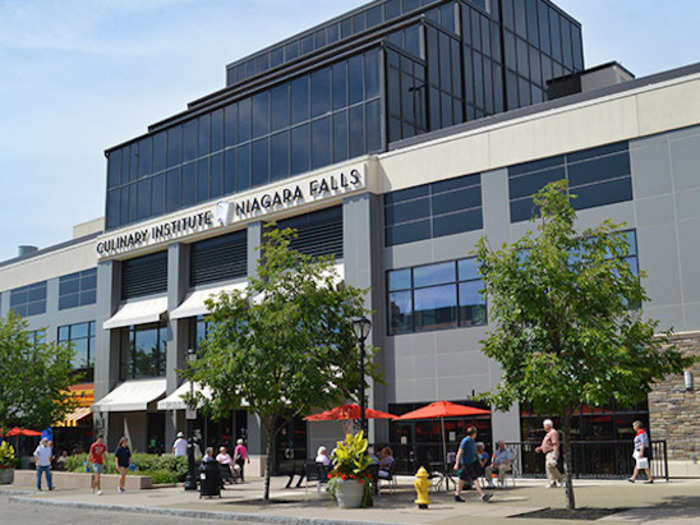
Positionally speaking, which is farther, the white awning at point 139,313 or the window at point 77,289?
the window at point 77,289

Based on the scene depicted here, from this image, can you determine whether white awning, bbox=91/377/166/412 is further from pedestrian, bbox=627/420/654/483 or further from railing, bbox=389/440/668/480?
pedestrian, bbox=627/420/654/483

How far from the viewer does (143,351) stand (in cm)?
4259

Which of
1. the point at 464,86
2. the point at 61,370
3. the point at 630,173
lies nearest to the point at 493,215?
the point at 630,173

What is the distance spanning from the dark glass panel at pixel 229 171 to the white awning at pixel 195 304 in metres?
4.63

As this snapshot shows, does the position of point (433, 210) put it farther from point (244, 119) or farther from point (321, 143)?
point (244, 119)

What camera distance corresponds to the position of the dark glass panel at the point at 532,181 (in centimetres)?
2747

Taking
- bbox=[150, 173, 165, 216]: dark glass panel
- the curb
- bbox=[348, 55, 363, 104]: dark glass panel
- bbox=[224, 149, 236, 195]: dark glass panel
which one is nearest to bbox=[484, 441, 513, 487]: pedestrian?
the curb

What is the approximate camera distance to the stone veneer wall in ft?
76.5

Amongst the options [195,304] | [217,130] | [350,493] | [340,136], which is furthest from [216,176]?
[350,493]

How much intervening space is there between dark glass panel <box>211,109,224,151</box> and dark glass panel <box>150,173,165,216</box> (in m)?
4.17

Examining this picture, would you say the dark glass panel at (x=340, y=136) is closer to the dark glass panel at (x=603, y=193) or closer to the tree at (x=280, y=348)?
the dark glass panel at (x=603, y=193)

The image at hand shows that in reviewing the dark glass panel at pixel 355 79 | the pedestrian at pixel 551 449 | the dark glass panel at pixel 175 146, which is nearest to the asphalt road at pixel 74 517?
the pedestrian at pixel 551 449

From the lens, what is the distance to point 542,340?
17031 millimetres

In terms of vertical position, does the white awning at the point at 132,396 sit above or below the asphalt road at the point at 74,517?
above
